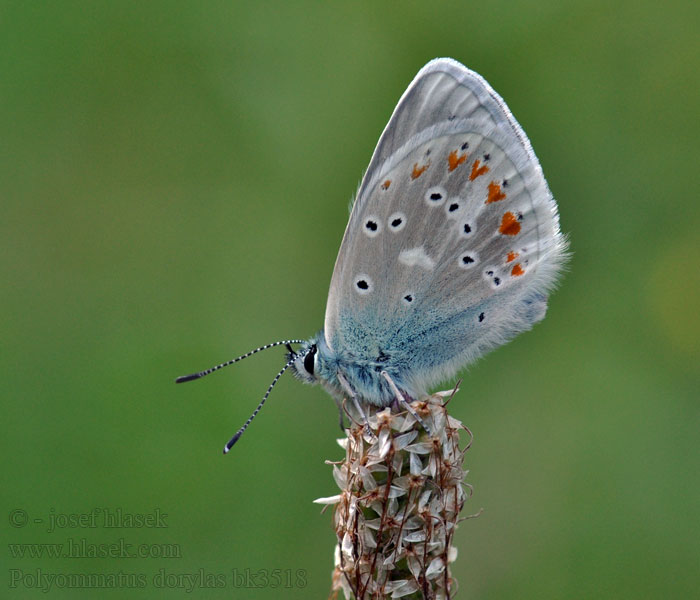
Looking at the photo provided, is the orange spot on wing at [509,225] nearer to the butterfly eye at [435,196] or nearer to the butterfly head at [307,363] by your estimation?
the butterfly eye at [435,196]

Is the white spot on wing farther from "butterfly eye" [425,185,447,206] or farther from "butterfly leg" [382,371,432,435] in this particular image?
"butterfly leg" [382,371,432,435]

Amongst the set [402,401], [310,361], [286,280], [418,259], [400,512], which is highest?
[286,280]

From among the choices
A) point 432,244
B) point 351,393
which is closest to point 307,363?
point 351,393

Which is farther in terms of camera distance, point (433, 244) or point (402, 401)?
point (433, 244)

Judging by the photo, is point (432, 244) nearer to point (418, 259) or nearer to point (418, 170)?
point (418, 259)

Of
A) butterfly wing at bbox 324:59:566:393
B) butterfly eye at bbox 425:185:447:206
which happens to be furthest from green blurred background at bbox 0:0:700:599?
butterfly eye at bbox 425:185:447:206

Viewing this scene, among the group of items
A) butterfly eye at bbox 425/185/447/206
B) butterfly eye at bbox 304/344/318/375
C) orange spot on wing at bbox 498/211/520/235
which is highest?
butterfly eye at bbox 425/185/447/206

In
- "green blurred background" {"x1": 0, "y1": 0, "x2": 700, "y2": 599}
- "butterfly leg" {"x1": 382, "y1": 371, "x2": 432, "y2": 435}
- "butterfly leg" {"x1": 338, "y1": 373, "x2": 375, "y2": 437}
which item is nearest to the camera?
"butterfly leg" {"x1": 382, "y1": 371, "x2": 432, "y2": 435}

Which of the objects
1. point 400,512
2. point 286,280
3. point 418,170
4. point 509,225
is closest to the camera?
point 400,512
